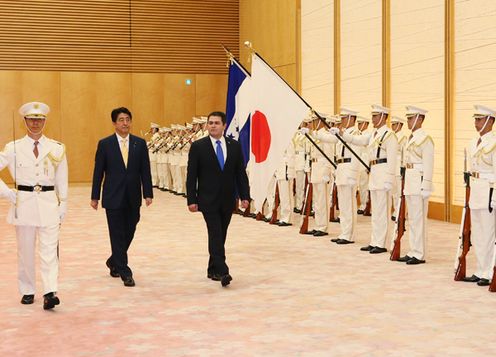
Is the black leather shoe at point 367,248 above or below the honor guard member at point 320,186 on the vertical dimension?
below

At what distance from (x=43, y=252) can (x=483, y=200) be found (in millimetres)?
3560

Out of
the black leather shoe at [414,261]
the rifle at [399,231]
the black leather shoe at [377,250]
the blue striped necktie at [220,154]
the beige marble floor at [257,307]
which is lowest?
the beige marble floor at [257,307]

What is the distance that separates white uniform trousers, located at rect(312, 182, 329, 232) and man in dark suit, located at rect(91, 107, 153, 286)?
4.08 metres

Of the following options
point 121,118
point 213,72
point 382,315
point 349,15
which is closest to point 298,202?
point 349,15

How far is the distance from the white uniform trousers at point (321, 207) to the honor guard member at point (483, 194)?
3.77 meters

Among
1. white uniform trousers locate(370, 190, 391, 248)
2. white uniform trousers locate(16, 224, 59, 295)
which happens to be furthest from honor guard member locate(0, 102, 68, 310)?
white uniform trousers locate(370, 190, 391, 248)

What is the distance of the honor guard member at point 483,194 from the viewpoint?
6.98m

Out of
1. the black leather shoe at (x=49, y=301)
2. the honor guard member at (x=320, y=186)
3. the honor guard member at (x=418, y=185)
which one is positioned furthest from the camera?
the honor guard member at (x=320, y=186)

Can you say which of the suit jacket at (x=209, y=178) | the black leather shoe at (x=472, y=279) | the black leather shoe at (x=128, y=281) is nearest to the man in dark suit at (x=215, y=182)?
the suit jacket at (x=209, y=178)

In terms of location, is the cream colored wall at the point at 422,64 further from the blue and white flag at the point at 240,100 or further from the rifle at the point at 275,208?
the blue and white flag at the point at 240,100

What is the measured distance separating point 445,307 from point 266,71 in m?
3.85

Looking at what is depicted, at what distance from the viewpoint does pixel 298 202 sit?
46.4 feet

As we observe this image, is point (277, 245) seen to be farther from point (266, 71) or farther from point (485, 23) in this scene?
point (485, 23)

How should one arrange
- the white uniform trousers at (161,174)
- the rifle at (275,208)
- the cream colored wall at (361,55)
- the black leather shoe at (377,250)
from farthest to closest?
the white uniform trousers at (161,174)
the cream colored wall at (361,55)
the rifle at (275,208)
the black leather shoe at (377,250)
